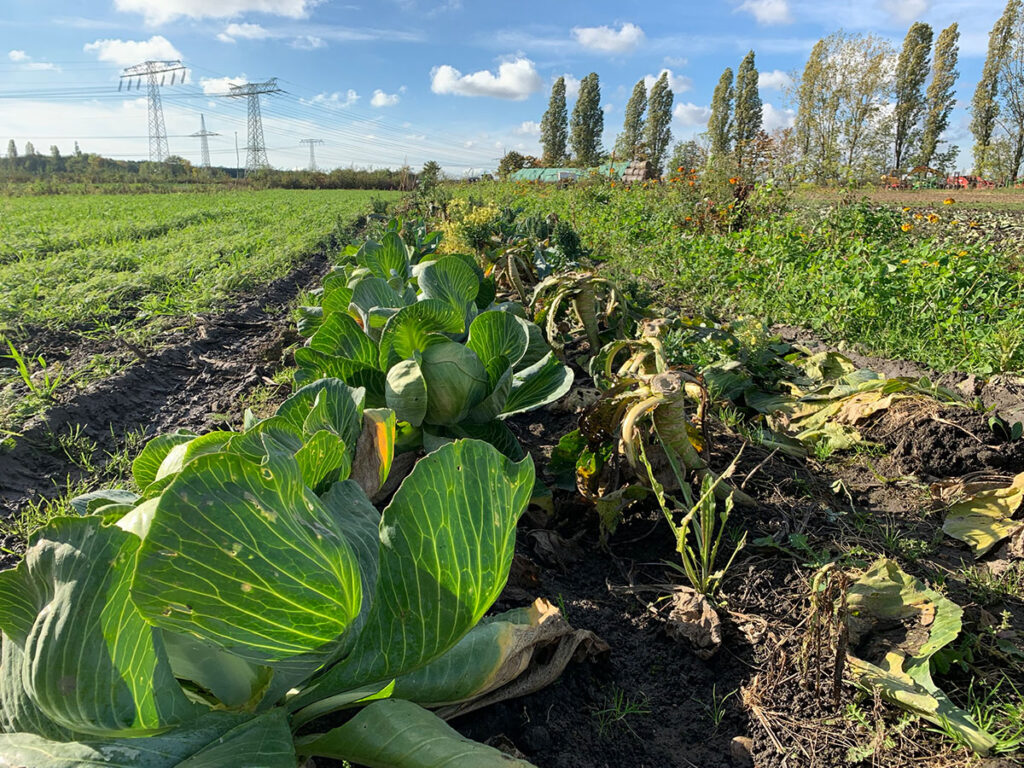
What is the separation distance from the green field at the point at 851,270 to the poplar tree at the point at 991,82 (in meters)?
24.7

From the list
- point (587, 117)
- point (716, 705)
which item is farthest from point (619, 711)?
point (587, 117)

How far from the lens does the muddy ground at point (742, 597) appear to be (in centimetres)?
117

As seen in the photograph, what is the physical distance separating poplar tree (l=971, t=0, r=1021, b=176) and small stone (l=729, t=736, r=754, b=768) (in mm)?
31720

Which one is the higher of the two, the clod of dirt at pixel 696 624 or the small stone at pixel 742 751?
the clod of dirt at pixel 696 624

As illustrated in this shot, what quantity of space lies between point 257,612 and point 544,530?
108 centimetres

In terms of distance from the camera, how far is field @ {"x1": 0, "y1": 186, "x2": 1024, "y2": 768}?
822 mm

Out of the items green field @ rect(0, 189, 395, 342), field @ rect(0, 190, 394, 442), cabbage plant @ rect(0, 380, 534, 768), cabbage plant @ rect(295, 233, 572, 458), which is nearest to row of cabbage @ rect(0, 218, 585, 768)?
cabbage plant @ rect(0, 380, 534, 768)

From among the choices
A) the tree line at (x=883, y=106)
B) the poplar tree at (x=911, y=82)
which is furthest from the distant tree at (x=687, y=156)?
the poplar tree at (x=911, y=82)

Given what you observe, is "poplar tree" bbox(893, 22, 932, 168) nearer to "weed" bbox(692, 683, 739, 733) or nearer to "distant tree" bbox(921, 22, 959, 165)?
"distant tree" bbox(921, 22, 959, 165)

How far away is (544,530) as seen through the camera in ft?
5.85

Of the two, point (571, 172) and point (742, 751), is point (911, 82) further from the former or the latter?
point (742, 751)

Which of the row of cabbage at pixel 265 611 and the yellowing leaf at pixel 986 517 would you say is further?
the yellowing leaf at pixel 986 517

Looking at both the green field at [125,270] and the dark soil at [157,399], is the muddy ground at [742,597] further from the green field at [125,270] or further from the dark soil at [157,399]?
the green field at [125,270]

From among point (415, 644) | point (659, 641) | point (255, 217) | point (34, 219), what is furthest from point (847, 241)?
point (34, 219)
